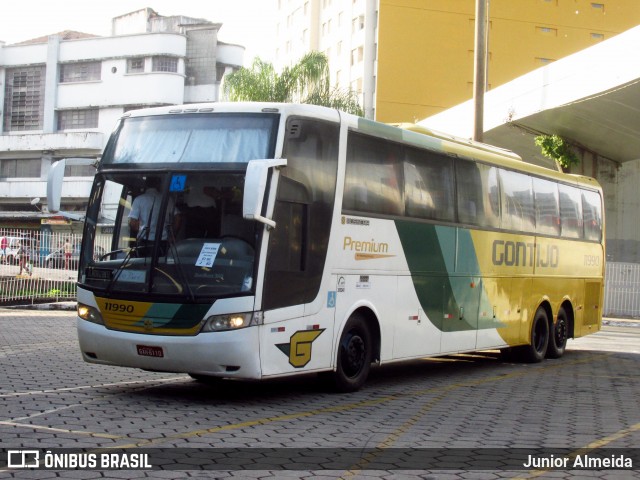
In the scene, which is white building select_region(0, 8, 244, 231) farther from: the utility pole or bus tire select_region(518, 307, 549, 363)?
bus tire select_region(518, 307, 549, 363)

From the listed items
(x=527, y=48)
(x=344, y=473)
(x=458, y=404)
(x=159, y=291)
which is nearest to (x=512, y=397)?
(x=458, y=404)

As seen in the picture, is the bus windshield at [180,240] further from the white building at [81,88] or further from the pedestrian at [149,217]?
the white building at [81,88]

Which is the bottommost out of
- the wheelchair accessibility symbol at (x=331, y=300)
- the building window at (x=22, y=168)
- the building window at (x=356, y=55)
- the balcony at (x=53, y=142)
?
the wheelchair accessibility symbol at (x=331, y=300)

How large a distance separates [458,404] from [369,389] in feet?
5.01

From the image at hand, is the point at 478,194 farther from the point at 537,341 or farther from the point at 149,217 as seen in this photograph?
the point at 149,217

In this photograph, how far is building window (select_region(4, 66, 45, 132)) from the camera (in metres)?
74.5

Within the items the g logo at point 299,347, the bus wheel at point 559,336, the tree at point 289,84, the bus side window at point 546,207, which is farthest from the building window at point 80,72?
the g logo at point 299,347

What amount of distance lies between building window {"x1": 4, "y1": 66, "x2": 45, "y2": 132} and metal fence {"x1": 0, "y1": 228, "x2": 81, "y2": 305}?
1929 inches

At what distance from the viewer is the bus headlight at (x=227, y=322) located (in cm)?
988

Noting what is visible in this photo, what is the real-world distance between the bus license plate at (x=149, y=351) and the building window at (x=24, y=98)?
67.6m

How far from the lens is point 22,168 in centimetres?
7319

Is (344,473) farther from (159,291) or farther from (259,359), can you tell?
(159,291)

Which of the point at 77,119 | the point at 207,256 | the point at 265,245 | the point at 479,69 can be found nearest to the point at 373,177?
the point at 265,245

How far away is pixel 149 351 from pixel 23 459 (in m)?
3.21
